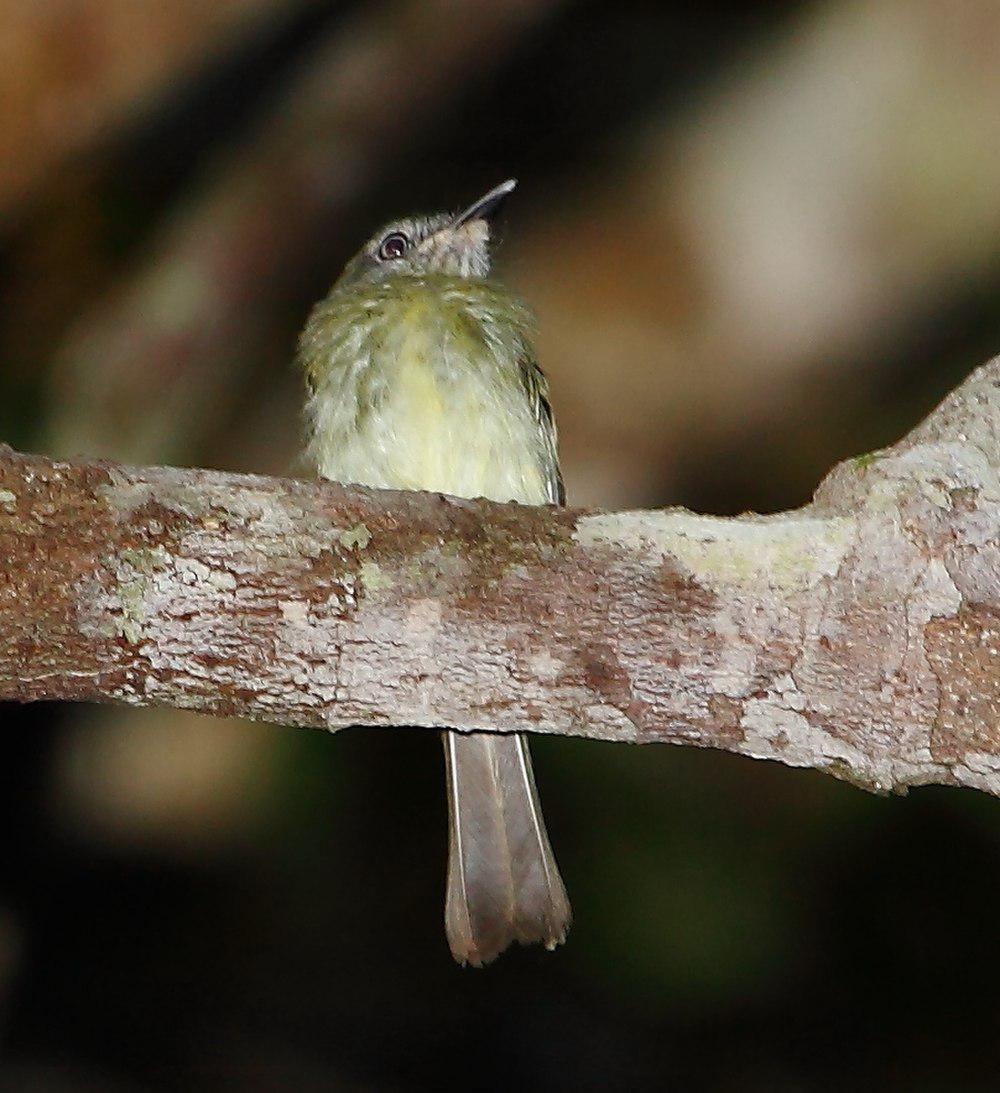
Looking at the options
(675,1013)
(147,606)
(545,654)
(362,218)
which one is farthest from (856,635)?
(675,1013)

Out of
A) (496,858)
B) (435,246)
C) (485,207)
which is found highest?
(485,207)

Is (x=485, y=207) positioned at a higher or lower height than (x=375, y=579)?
higher

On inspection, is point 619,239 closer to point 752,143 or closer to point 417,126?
point 752,143

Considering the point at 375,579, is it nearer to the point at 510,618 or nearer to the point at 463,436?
the point at 510,618

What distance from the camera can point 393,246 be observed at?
4547 mm

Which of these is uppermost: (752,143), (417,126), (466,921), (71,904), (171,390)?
(752,143)

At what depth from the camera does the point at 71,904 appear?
21.0 ft

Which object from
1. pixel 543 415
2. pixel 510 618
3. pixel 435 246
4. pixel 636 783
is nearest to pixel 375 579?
pixel 510 618

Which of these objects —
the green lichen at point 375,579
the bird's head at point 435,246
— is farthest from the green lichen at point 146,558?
the bird's head at point 435,246

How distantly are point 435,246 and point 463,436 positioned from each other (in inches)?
36.2

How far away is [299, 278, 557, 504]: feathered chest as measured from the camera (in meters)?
3.73

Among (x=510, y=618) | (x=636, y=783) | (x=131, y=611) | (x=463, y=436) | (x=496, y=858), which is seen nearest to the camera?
(x=131, y=611)

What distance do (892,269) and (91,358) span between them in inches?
114

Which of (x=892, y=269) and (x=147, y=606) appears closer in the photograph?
(x=147, y=606)
